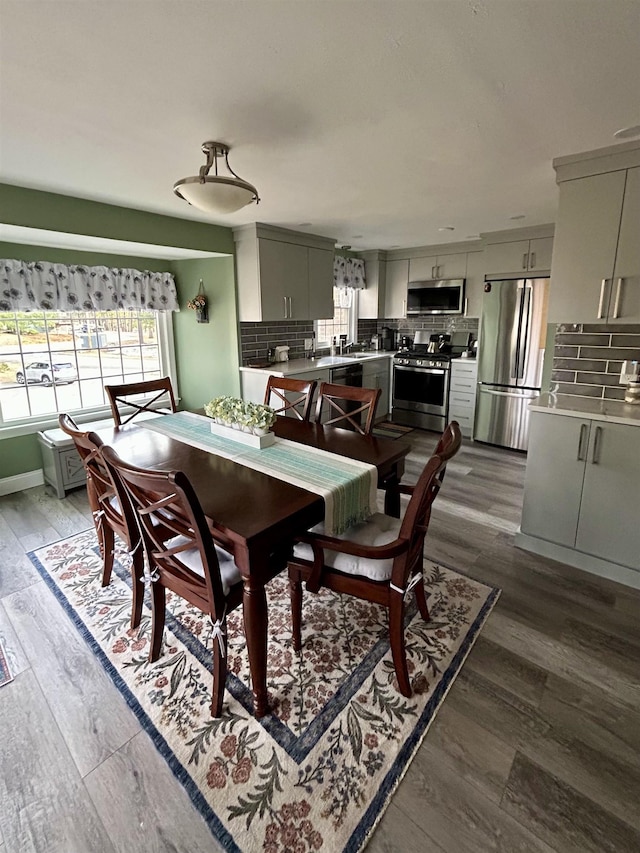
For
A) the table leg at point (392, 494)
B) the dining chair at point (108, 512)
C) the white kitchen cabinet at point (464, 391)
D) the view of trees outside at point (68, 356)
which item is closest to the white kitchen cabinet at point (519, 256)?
the white kitchen cabinet at point (464, 391)

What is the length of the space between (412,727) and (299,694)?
1.48 feet

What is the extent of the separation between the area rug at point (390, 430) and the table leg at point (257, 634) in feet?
12.3

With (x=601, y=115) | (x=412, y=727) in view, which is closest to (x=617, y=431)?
(x=601, y=115)

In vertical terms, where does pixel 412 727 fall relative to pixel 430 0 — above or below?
below

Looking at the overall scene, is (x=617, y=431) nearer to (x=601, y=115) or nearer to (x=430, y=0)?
(x=601, y=115)

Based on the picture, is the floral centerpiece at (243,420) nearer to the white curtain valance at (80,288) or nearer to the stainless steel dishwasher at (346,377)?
the white curtain valance at (80,288)

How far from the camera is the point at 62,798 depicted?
133 cm

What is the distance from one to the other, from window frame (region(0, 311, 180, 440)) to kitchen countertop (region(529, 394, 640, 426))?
3801 millimetres

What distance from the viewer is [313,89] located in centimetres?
161

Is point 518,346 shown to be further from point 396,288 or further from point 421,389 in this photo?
point 396,288

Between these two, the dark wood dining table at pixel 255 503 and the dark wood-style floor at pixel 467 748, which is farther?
the dark wood dining table at pixel 255 503

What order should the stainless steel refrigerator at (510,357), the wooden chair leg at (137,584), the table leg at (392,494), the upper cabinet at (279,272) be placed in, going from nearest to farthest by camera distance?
1. the wooden chair leg at (137,584)
2. the table leg at (392,494)
3. the upper cabinet at (279,272)
4. the stainless steel refrigerator at (510,357)

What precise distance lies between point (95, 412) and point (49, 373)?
54 cm

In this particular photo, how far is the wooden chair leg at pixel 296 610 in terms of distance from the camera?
1828 mm
